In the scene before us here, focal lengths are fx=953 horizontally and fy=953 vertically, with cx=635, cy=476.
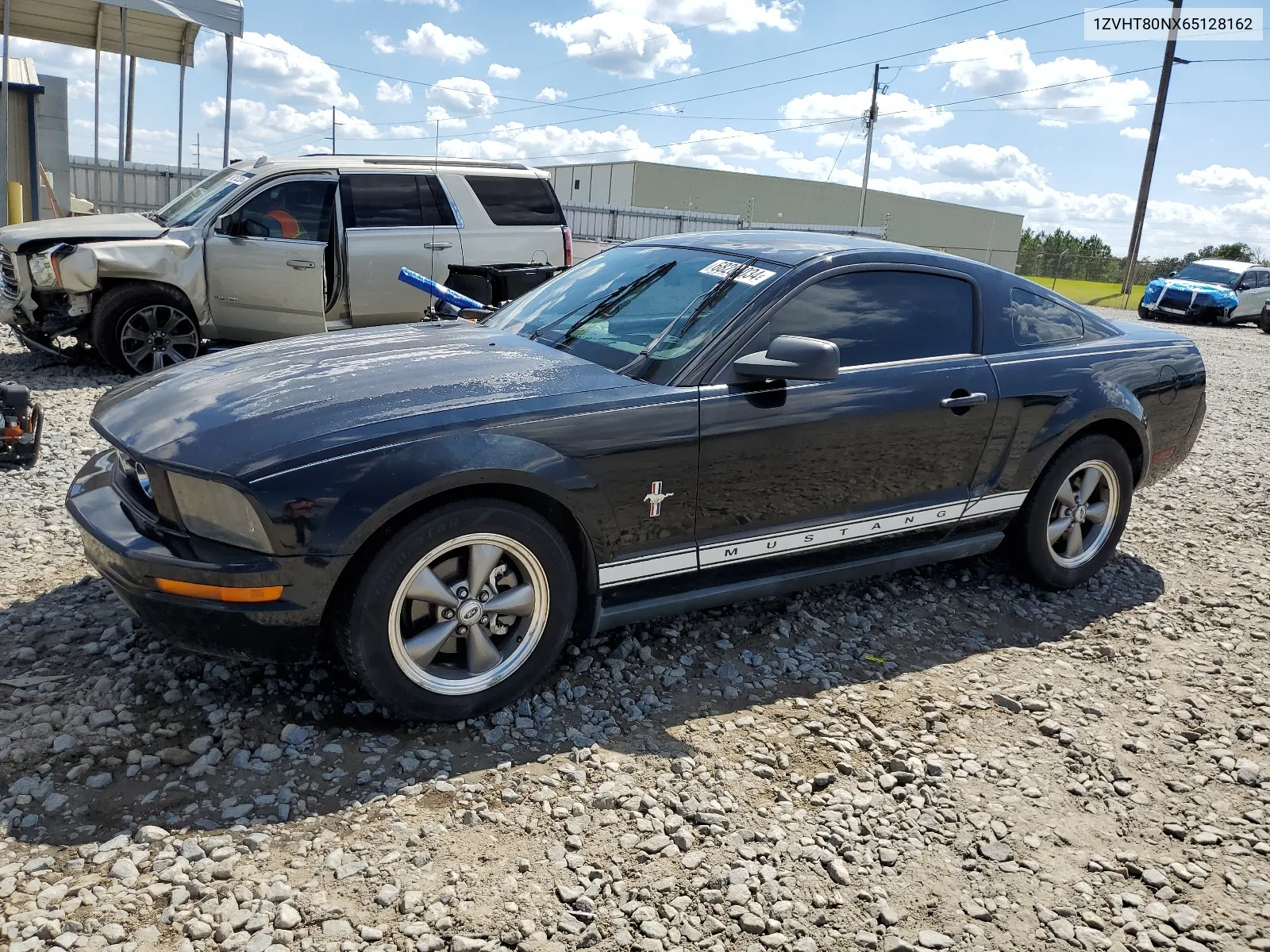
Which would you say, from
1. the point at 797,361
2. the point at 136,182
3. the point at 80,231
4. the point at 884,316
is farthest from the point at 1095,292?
the point at 797,361

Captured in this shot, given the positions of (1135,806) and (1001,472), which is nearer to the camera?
(1135,806)

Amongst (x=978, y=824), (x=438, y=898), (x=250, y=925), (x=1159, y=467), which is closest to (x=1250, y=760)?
(x=978, y=824)

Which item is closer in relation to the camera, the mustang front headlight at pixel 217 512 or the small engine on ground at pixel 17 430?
the mustang front headlight at pixel 217 512

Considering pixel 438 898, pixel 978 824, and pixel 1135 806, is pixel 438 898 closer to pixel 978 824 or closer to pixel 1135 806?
pixel 978 824

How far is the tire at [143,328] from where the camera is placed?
7.87 metres

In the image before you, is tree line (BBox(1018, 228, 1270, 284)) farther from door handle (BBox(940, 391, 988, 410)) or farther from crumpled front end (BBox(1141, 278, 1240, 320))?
door handle (BBox(940, 391, 988, 410))

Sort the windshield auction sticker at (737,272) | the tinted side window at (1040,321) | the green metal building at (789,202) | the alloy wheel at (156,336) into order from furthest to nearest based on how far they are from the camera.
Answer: the green metal building at (789,202) → the alloy wheel at (156,336) → the tinted side window at (1040,321) → the windshield auction sticker at (737,272)

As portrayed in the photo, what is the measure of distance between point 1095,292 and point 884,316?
3864cm

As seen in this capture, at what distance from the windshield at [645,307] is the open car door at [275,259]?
438cm

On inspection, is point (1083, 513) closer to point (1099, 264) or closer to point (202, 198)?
point (202, 198)

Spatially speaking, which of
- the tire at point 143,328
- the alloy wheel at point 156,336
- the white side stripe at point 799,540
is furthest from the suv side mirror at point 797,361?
the alloy wheel at point 156,336

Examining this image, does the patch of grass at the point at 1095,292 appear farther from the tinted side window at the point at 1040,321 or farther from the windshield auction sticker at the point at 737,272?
the windshield auction sticker at the point at 737,272

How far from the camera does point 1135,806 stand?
304cm

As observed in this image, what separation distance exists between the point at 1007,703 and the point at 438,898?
229 centimetres
